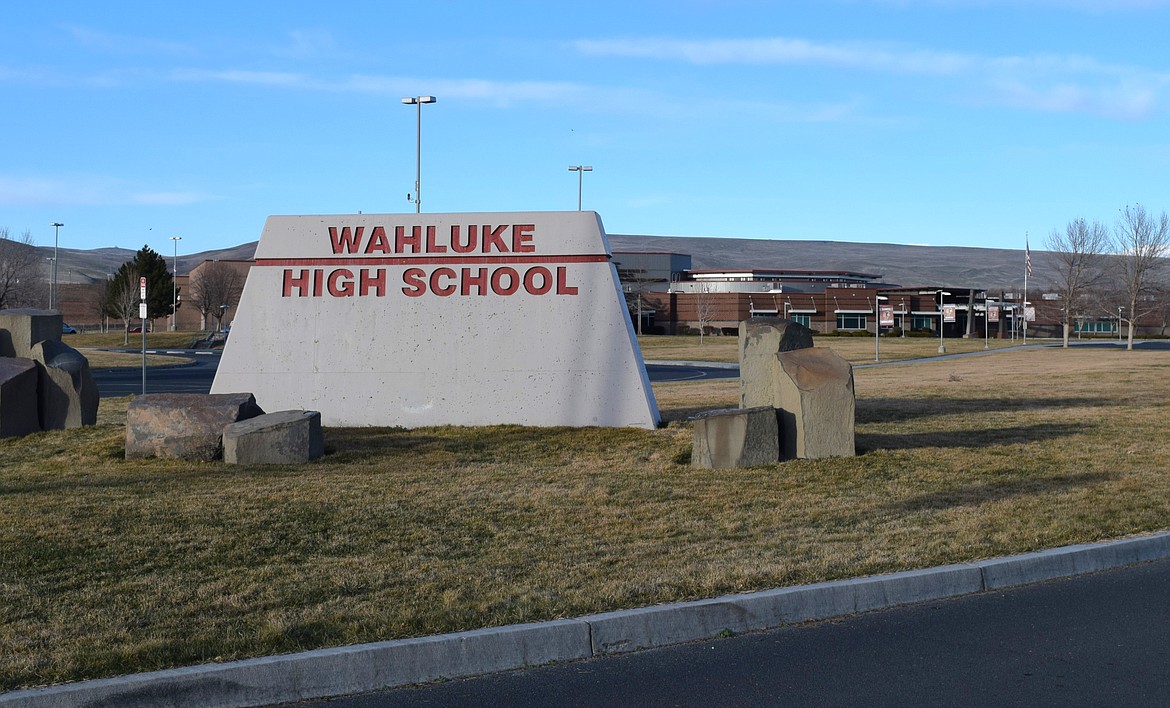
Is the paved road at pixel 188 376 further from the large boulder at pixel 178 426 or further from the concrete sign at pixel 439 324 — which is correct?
the large boulder at pixel 178 426

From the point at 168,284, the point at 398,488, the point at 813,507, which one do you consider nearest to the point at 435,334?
the point at 398,488

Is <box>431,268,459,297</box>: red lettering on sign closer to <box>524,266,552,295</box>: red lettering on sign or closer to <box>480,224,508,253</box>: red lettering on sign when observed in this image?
<box>480,224,508,253</box>: red lettering on sign

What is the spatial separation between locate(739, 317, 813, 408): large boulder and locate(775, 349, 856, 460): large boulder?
445 mm

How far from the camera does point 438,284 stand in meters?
15.8

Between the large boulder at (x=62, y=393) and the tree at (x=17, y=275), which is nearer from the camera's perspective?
the large boulder at (x=62, y=393)

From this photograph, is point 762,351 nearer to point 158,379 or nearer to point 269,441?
point 269,441

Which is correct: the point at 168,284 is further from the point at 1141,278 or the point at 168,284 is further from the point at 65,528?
the point at 65,528

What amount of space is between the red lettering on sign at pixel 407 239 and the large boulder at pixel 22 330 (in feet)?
17.1

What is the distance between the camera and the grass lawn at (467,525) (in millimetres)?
6277

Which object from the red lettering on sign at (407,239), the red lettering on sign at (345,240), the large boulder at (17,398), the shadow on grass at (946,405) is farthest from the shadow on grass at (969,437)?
the large boulder at (17,398)

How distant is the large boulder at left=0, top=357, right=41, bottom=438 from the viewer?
14.9 meters

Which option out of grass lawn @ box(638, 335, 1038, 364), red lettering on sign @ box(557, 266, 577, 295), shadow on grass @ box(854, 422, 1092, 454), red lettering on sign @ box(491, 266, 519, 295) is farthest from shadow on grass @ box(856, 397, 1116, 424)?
grass lawn @ box(638, 335, 1038, 364)

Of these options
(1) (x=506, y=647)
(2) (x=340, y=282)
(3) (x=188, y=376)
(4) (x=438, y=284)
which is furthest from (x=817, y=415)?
(3) (x=188, y=376)

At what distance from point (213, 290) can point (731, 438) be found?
9047cm
